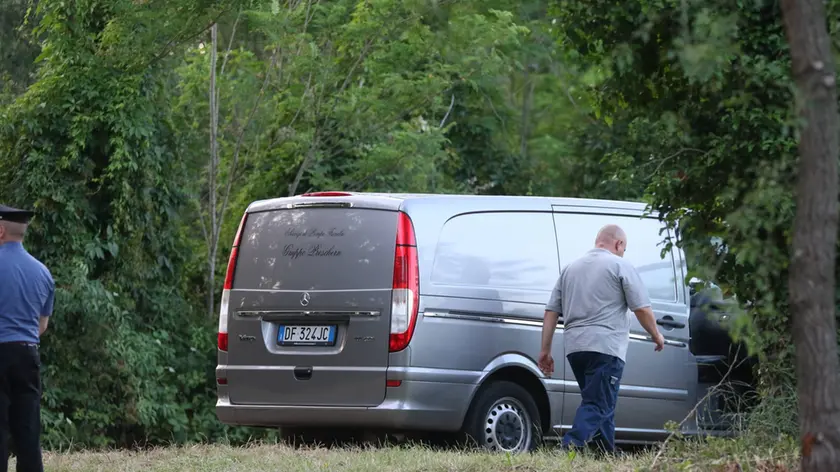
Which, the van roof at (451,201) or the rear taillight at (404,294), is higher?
the van roof at (451,201)

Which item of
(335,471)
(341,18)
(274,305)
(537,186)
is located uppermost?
(341,18)

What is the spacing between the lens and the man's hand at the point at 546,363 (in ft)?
30.5

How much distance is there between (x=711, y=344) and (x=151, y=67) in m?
6.36

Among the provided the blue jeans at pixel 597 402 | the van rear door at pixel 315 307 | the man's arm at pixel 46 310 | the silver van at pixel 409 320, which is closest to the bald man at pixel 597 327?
the blue jeans at pixel 597 402

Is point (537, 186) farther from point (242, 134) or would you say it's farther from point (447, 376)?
point (447, 376)

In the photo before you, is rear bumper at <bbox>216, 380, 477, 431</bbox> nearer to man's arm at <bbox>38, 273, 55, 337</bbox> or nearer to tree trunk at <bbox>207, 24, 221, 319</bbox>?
man's arm at <bbox>38, 273, 55, 337</bbox>

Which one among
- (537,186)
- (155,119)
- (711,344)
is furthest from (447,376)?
(537,186)

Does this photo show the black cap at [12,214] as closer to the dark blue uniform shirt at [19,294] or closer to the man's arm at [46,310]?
the dark blue uniform shirt at [19,294]

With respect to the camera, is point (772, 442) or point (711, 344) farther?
point (711, 344)

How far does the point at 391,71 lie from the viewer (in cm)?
1575

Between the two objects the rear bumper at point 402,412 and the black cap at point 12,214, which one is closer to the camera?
the black cap at point 12,214

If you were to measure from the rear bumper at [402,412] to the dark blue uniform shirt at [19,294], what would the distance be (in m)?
2.23

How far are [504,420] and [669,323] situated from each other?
1.73 metres

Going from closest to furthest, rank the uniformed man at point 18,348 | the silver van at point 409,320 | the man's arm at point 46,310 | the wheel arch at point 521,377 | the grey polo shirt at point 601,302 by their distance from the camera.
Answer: the uniformed man at point 18,348
the man's arm at point 46,310
the grey polo shirt at point 601,302
the silver van at point 409,320
the wheel arch at point 521,377
